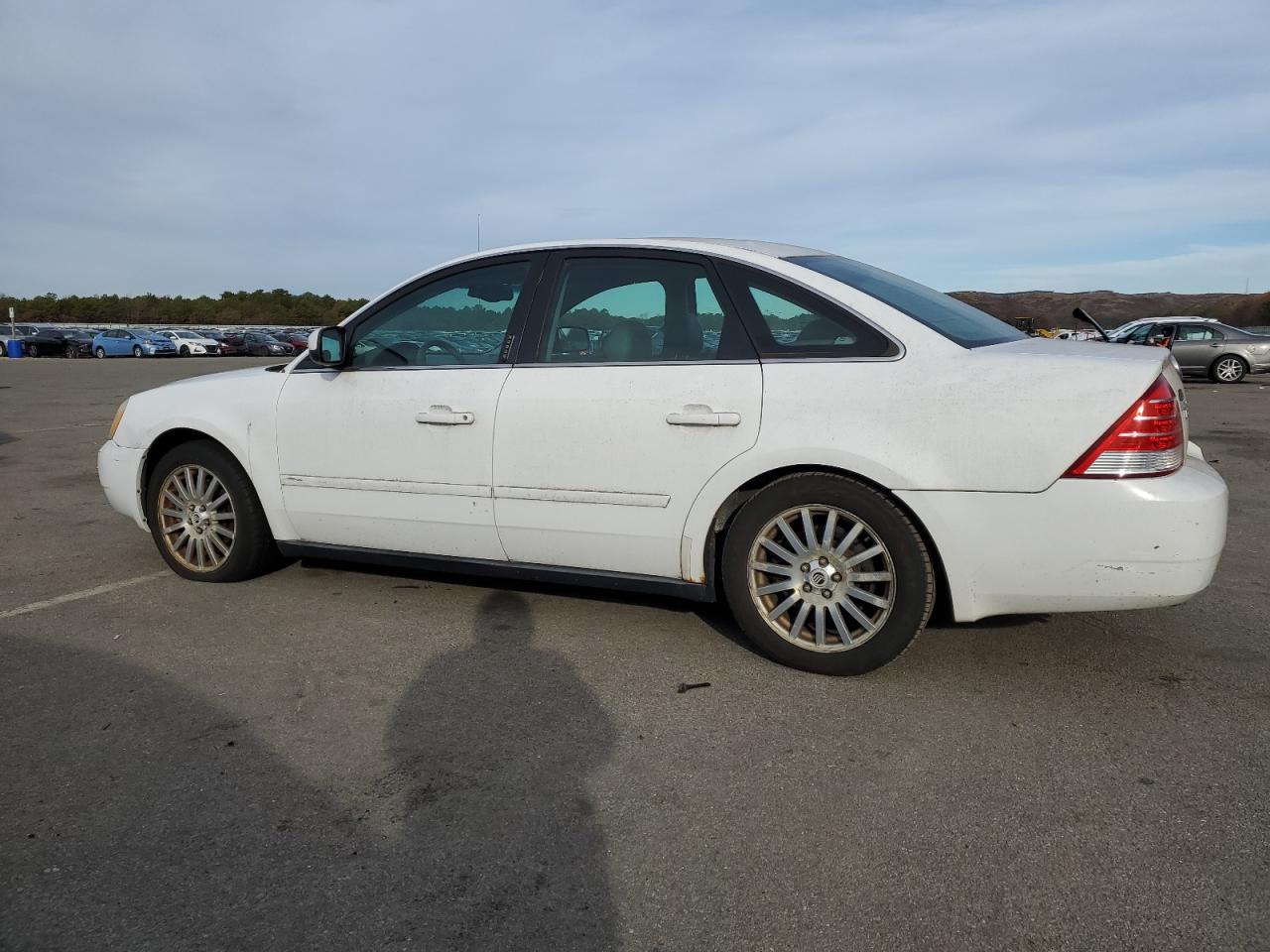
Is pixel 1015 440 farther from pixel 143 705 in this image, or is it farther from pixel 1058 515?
pixel 143 705

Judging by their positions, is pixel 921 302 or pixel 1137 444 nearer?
pixel 1137 444

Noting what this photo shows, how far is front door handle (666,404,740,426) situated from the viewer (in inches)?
145

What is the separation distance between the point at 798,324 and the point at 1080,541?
1264mm

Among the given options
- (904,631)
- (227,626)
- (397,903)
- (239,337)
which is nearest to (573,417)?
(904,631)

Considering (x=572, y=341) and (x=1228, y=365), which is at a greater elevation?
(x=572, y=341)

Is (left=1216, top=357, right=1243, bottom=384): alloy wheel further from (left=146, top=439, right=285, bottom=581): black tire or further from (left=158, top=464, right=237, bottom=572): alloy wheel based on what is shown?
(left=158, top=464, right=237, bottom=572): alloy wheel

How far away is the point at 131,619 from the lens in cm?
439

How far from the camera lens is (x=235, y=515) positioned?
4.84 meters

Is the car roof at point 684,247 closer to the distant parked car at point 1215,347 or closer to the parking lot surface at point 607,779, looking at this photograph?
the parking lot surface at point 607,779

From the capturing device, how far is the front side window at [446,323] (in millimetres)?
4340

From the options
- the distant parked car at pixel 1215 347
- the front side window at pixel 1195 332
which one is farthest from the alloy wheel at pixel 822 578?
the front side window at pixel 1195 332

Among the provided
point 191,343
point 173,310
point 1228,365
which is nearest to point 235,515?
point 1228,365

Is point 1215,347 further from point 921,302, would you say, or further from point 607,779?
point 607,779

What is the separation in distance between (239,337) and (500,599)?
50.3 metres
